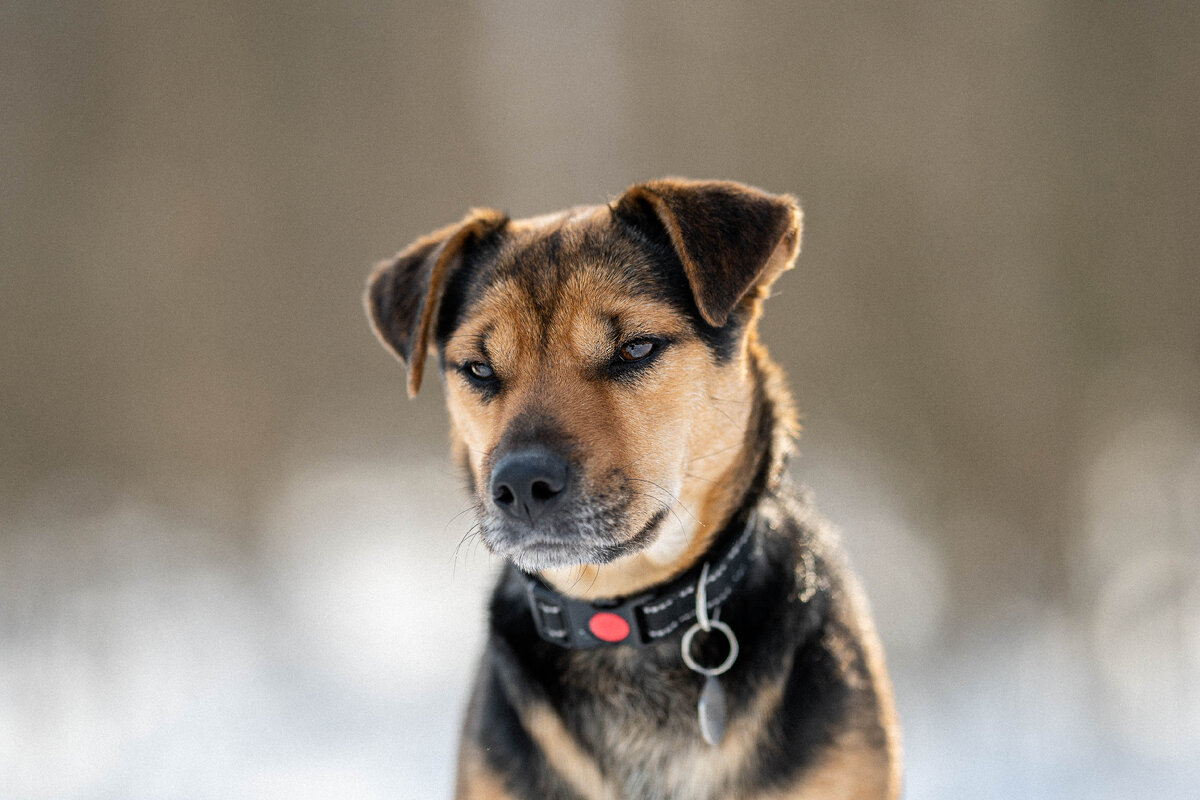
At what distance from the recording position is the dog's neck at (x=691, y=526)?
8.93ft

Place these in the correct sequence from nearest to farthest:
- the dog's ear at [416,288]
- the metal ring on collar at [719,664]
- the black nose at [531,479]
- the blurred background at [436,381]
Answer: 1. the black nose at [531,479]
2. the metal ring on collar at [719,664]
3. the dog's ear at [416,288]
4. the blurred background at [436,381]

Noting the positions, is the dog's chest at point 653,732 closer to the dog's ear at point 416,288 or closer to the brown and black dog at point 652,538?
the brown and black dog at point 652,538

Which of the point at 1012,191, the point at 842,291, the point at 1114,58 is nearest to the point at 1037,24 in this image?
the point at 1114,58

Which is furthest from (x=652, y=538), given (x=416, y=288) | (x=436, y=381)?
(x=436, y=381)

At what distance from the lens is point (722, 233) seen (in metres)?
2.73

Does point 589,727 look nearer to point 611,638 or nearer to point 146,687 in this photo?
point 611,638

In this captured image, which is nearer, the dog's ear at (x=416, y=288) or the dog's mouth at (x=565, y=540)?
the dog's mouth at (x=565, y=540)

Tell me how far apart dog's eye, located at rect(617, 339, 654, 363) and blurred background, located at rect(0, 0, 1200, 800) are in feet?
12.4

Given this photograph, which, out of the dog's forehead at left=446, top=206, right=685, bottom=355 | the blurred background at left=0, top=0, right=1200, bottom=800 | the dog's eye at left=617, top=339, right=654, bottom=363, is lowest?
the blurred background at left=0, top=0, right=1200, bottom=800

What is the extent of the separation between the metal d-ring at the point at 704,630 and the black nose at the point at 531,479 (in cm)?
54

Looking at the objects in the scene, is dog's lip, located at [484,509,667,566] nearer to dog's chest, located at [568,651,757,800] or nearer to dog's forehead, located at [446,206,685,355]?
dog's chest, located at [568,651,757,800]

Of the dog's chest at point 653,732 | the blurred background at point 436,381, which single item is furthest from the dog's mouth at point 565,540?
the blurred background at point 436,381

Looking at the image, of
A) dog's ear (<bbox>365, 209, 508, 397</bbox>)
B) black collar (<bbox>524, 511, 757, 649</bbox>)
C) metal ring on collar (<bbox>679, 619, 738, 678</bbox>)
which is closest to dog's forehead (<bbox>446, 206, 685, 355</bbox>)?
dog's ear (<bbox>365, 209, 508, 397</bbox>)

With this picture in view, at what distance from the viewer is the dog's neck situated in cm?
272
